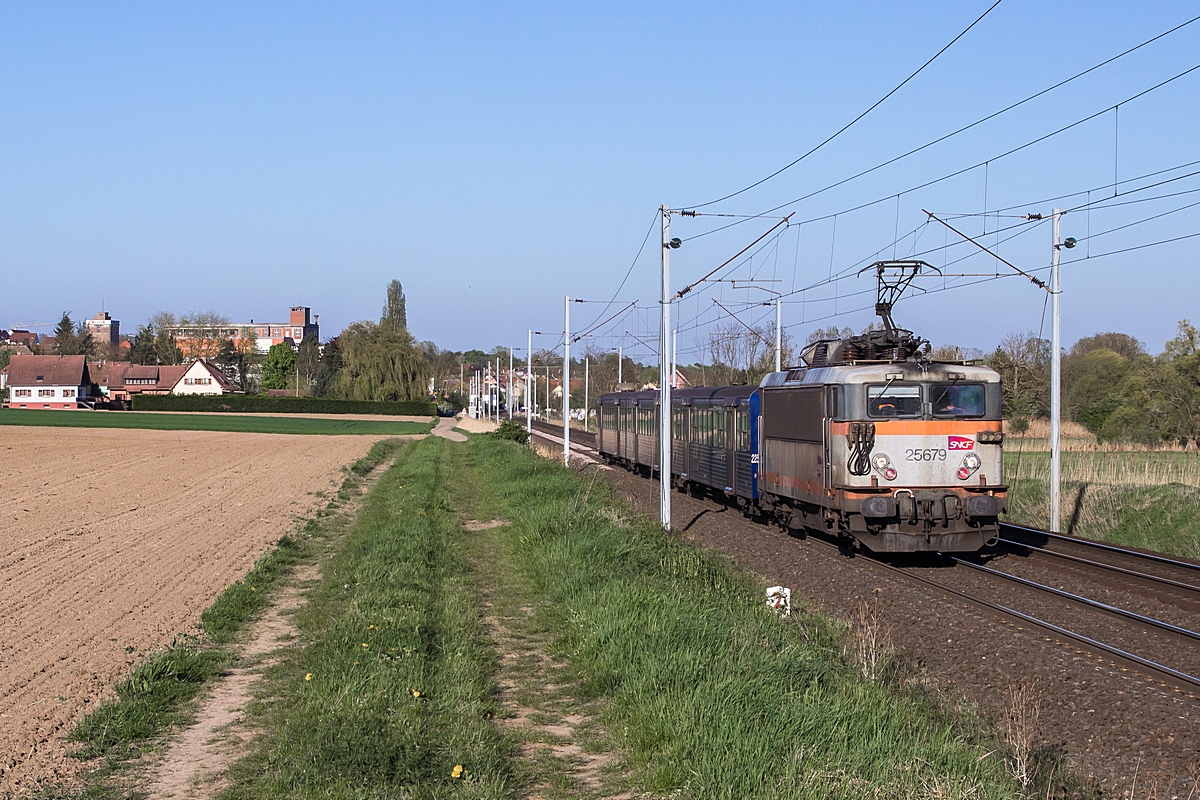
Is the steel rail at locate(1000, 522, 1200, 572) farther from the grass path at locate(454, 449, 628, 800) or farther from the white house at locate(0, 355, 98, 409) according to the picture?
the white house at locate(0, 355, 98, 409)

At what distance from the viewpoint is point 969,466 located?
16438mm

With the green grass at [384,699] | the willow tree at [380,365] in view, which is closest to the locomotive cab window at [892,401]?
the green grass at [384,699]

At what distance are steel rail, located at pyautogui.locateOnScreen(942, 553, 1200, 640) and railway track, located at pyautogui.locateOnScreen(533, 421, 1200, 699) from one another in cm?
1

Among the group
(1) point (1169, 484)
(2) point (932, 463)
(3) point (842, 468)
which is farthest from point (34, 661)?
(1) point (1169, 484)

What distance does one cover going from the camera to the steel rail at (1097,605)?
38.0ft

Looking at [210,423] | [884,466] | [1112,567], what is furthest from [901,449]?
[210,423]

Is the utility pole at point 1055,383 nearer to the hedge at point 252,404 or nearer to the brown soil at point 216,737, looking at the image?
the brown soil at point 216,737

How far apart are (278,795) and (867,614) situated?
8333 mm

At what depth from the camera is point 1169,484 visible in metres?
22.7

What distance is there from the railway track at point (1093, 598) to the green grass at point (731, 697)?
271 cm

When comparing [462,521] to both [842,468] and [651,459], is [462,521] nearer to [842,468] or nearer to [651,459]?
[842,468]

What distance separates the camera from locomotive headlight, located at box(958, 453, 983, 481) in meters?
16.4

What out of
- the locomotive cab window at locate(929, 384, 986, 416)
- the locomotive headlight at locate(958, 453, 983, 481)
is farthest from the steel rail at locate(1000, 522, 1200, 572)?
the locomotive cab window at locate(929, 384, 986, 416)

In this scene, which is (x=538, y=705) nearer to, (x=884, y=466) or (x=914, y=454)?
(x=884, y=466)
